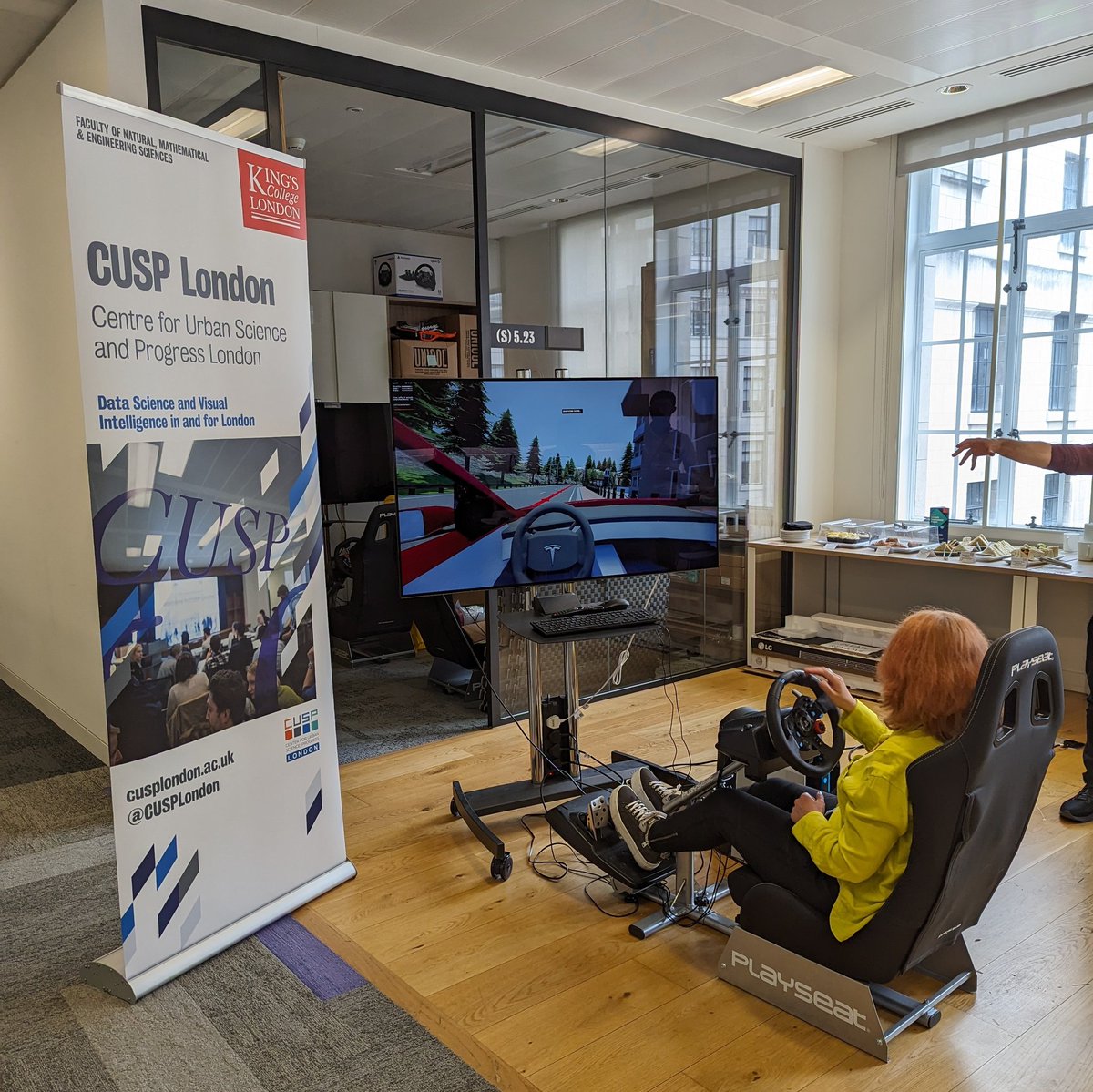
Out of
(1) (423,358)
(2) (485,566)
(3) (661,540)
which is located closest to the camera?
(2) (485,566)

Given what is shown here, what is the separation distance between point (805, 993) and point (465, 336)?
12.6ft

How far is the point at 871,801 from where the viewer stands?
1.87 metres

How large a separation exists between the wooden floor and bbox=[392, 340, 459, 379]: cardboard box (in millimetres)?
2527

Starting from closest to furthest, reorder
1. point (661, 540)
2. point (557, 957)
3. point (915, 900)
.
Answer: point (915, 900) < point (557, 957) < point (661, 540)

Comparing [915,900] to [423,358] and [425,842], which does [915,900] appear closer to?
[425,842]

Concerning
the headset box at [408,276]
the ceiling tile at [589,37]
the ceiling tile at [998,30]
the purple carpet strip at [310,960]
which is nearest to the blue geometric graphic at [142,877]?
the purple carpet strip at [310,960]

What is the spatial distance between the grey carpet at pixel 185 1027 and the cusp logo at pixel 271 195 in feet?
6.37

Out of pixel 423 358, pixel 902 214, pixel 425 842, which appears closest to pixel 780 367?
pixel 902 214

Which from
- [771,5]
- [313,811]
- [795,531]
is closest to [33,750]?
[313,811]

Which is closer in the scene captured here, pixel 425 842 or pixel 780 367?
pixel 425 842

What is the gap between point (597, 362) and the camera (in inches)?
170

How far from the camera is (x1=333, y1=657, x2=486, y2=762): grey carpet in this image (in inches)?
162

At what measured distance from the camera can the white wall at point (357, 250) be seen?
6.23 m

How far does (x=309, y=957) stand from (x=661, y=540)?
1.77 meters
